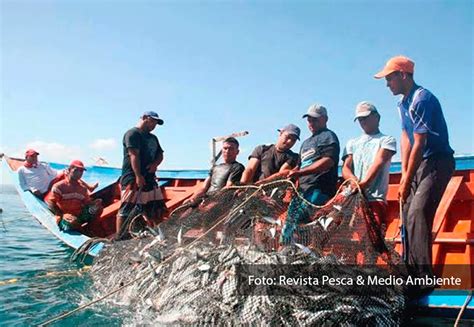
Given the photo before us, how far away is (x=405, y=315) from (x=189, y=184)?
7.37 meters

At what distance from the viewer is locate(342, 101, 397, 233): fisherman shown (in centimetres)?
553

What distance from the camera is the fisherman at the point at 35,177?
34.5 ft

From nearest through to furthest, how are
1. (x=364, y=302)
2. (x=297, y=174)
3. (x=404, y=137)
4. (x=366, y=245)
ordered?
(x=364, y=302) → (x=366, y=245) → (x=404, y=137) → (x=297, y=174)

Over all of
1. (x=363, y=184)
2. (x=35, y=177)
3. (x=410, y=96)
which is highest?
(x=410, y=96)

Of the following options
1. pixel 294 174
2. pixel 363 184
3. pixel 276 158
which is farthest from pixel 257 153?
pixel 363 184

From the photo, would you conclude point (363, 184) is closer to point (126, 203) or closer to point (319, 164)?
point (319, 164)

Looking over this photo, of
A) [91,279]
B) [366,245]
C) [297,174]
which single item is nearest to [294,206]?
[297,174]

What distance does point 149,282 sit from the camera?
505 cm

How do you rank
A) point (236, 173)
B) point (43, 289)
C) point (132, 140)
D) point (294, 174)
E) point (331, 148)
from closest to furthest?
point (294, 174) → point (331, 148) → point (43, 289) → point (236, 173) → point (132, 140)

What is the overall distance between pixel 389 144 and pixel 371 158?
332mm

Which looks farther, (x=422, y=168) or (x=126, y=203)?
(x=126, y=203)

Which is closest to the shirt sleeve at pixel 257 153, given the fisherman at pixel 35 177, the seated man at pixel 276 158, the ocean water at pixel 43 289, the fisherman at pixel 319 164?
the seated man at pixel 276 158

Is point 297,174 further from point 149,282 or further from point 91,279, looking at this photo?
point 91,279

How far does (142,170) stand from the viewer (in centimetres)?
812
